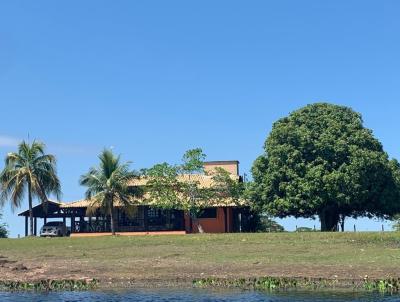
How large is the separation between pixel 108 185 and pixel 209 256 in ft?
74.7

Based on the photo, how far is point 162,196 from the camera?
195ft

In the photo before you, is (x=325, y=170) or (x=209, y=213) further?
(x=209, y=213)

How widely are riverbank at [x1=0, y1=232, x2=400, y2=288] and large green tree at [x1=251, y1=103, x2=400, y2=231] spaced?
23.5 feet

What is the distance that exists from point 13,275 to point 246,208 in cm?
3337

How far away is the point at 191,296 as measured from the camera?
27.1m

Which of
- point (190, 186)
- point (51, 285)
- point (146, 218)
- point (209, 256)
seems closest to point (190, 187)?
point (190, 186)

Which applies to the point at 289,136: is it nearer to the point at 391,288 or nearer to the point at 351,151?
the point at 351,151

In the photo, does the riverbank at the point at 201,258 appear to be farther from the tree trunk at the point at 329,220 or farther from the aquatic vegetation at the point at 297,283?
the tree trunk at the point at 329,220

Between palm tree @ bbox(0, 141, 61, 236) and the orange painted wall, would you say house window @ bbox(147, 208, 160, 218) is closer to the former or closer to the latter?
the orange painted wall

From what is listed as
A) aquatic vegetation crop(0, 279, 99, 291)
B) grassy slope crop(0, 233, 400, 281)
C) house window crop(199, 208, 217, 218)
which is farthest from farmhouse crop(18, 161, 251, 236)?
aquatic vegetation crop(0, 279, 99, 291)

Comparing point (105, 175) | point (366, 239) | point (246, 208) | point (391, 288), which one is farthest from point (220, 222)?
point (391, 288)

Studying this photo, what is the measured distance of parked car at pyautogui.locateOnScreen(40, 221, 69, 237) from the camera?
64125mm

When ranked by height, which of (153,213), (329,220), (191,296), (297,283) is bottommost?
(191,296)

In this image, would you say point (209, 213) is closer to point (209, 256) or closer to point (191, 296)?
point (209, 256)
